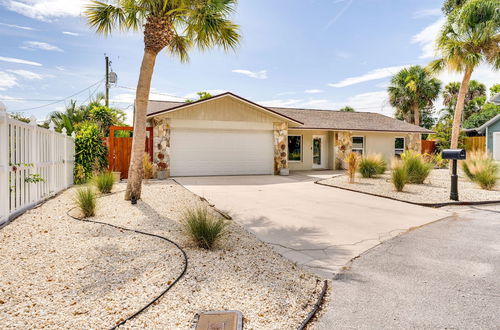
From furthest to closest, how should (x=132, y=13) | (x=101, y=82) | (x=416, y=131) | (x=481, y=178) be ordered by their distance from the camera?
(x=101, y=82), (x=416, y=131), (x=481, y=178), (x=132, y=13)

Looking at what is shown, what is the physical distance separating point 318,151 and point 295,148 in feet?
5.81

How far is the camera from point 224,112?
1571 centimetres

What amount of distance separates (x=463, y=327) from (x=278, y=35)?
1413 cm

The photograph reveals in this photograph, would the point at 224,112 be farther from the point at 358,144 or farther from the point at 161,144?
the point at 358,144

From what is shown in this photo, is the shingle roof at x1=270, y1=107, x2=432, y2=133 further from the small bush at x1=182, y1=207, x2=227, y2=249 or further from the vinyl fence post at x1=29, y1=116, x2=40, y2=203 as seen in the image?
the small bush at x1=182, y1=207, x2=227, y2=249

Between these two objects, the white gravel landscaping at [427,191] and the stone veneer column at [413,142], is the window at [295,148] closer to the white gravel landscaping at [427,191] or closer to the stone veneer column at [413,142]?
the white gravel landscaping at [427,191]

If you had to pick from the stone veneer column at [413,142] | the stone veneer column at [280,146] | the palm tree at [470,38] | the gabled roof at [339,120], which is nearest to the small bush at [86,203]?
the stone veneer column at [280,146]

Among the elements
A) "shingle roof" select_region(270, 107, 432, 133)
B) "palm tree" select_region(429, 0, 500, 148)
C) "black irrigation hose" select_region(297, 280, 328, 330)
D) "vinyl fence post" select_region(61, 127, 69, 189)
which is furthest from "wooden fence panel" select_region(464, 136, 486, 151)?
"vinyl fence post" select_region(61, 127, 69, 189)

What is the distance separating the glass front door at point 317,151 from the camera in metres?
20.3

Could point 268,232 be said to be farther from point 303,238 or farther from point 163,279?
point 163,279

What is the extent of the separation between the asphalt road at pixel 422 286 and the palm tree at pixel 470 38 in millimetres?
13013

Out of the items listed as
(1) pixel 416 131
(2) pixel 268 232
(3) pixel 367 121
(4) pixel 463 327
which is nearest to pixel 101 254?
(2) pixel 268 232

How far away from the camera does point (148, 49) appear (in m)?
8.02

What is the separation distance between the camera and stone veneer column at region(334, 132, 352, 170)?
65.5 ft
